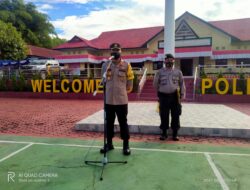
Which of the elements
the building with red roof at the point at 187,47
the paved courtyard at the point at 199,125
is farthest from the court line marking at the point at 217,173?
the building with red roof at the point at 187,47

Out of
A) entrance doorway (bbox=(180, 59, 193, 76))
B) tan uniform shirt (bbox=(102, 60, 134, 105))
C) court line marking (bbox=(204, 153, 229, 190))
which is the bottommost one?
court line marking (bbox=(204, 153, 229, 190))

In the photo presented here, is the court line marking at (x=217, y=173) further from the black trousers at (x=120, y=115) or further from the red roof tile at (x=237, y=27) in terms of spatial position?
the red roof tile at (x=237, y=27)

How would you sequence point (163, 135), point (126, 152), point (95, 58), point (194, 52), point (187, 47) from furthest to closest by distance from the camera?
point (95, 58)
point (187, 47)
point (194, 52)
point (163, 135)
point (126, 152)

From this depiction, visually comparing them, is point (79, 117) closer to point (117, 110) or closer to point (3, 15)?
point (117, 110)

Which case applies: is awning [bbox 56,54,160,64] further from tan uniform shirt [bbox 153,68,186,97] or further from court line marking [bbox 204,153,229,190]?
court line marking [bbox 204,153,229,190]

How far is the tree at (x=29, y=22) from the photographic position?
4159 centimetres

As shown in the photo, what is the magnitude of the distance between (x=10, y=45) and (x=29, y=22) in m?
24.8

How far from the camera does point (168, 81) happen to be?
481 centimetres

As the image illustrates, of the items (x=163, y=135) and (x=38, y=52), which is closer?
(x=163, y=135)

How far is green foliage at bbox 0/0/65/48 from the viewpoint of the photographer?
137 ft

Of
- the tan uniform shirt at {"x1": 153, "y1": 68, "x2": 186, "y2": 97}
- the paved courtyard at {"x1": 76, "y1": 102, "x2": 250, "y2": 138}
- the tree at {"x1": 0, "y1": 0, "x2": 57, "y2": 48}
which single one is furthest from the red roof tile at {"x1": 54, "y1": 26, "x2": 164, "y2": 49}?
the tree at {"x1": 0, "y1": 0, "x2": 57, "y2": 48}

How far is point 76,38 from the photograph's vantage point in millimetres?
26078
